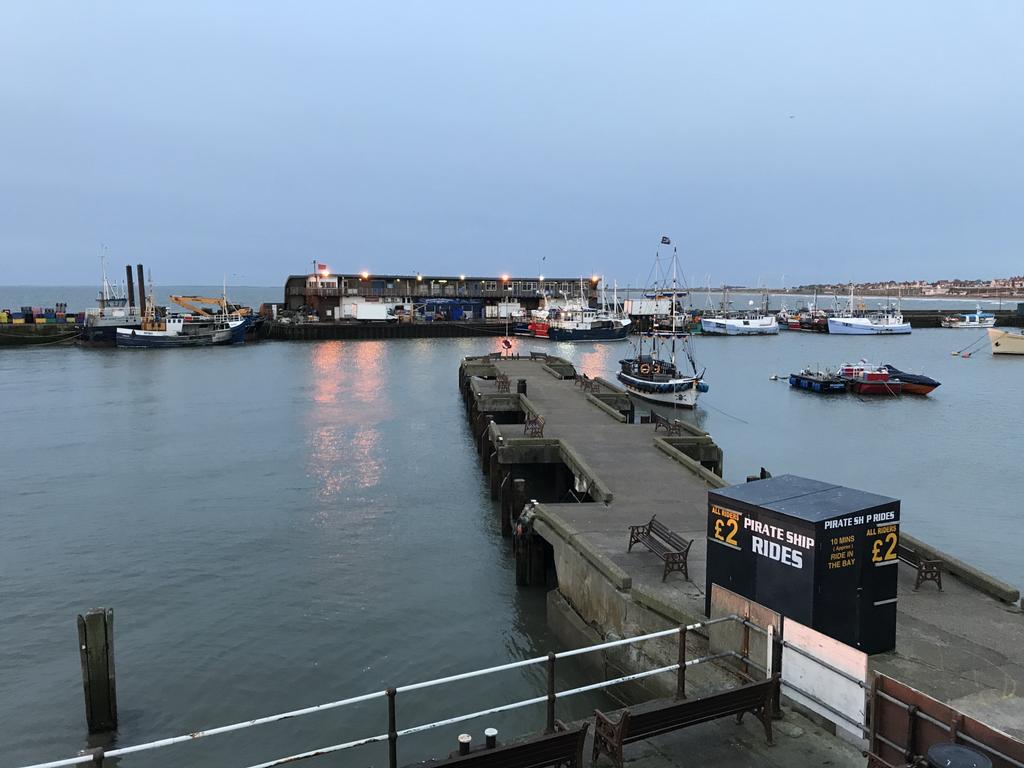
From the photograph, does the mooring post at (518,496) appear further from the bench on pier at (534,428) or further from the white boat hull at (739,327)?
the white boat hull at (739,327)

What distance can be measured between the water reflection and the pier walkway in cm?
1009

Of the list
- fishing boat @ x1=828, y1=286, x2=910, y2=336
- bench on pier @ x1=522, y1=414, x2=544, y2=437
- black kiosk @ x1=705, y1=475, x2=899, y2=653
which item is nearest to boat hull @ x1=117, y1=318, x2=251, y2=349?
bench on pier @ x1=522, y1=414, x2=544, y2=437

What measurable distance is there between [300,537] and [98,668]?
11380mm

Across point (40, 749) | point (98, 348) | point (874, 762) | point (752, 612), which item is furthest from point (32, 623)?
point (98, 348)

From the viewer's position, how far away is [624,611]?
44.8ft

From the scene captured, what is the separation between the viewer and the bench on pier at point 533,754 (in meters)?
7.84

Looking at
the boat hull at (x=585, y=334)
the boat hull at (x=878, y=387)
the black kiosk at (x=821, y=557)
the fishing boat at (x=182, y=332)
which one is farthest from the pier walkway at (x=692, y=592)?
the boat hull at (x=585, y=334)

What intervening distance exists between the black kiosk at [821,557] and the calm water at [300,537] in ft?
18.1

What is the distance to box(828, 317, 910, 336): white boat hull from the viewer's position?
436ft

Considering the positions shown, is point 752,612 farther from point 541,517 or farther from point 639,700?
point 541,517

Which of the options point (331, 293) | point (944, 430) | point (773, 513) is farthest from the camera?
point (331, 293)

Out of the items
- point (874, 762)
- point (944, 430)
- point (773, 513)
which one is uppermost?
point (773, 513)

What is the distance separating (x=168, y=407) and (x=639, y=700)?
158 ft

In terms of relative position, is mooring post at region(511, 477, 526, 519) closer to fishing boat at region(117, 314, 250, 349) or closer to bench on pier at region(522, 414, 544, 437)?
bench on pier at region(522, 414, 544, 437)
